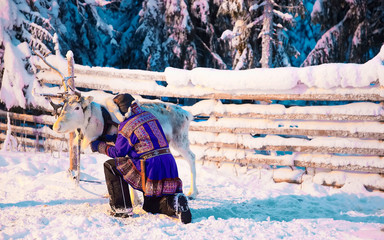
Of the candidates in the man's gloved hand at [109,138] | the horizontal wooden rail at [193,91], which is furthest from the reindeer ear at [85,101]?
the horizontal wooden rail at [193,91]

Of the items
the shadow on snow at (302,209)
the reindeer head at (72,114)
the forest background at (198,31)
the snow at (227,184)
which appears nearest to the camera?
the snow at (227,184)

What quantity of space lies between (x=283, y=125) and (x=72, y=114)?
3.85m

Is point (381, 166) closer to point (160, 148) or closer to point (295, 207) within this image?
point (295, 207)

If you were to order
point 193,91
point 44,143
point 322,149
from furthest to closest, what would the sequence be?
point 44,143 < point 193,91 < point 322,149

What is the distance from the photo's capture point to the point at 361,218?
4.36 metres

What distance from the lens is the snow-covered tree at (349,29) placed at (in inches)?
421

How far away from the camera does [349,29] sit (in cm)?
1123

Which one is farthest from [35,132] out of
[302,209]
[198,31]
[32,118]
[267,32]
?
[198,31]

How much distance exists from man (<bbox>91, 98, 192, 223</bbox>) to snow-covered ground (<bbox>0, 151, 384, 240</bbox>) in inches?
6.3

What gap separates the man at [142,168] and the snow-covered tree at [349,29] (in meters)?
9.28

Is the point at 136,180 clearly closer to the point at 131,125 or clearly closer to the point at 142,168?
the point at 142,168

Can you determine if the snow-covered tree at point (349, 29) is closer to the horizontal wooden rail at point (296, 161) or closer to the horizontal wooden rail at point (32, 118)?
the horizontal wooden rail at point (296, 161)

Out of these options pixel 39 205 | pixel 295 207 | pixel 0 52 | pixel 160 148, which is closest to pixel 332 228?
pixel 295 207

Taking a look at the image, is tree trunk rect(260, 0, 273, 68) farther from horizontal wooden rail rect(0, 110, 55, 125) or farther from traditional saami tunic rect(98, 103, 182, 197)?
traditional saami tunic rect(98, 103, 182, 197)
